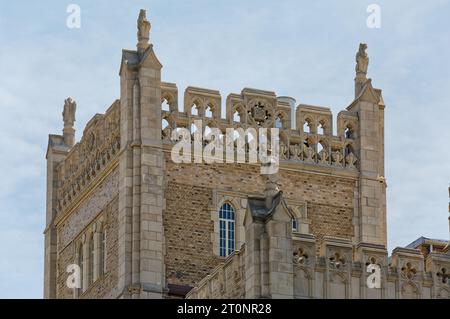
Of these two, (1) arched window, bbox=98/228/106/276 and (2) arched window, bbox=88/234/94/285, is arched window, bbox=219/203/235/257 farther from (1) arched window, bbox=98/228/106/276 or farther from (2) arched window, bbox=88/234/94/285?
(2) arched window, bbox=88/234/94/285

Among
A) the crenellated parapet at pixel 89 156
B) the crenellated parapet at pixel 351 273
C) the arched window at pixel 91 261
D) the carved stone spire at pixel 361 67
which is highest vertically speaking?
the carved stone spire at pixel 361 67

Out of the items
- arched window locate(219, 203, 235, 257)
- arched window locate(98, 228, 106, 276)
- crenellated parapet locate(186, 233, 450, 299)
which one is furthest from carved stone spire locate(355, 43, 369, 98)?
crenellated parapet locate(186, 233, 450, 299)

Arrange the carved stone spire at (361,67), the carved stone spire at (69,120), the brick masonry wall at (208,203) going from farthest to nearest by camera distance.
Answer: the carved stone spire at (69,120) < the carved stone spire at (361,67) < the brick masonry wall at (208,203)

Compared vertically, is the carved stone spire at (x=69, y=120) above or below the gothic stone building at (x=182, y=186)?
above

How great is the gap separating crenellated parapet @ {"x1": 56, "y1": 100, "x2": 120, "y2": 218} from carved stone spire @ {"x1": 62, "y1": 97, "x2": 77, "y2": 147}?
40.3 inches

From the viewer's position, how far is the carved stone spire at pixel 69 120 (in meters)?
68.6

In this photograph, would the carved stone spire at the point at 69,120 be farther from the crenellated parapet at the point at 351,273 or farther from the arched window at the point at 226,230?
the crenellated parapet at the point at 351,273

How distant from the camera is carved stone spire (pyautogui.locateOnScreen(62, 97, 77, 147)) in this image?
6856 centimetres

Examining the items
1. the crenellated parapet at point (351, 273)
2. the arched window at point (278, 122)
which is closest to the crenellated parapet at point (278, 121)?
the arched window at point (278, 122)

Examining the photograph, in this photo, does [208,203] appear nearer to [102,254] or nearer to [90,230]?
[102,254]

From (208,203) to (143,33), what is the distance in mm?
4984

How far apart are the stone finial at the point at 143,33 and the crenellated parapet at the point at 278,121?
126cm
